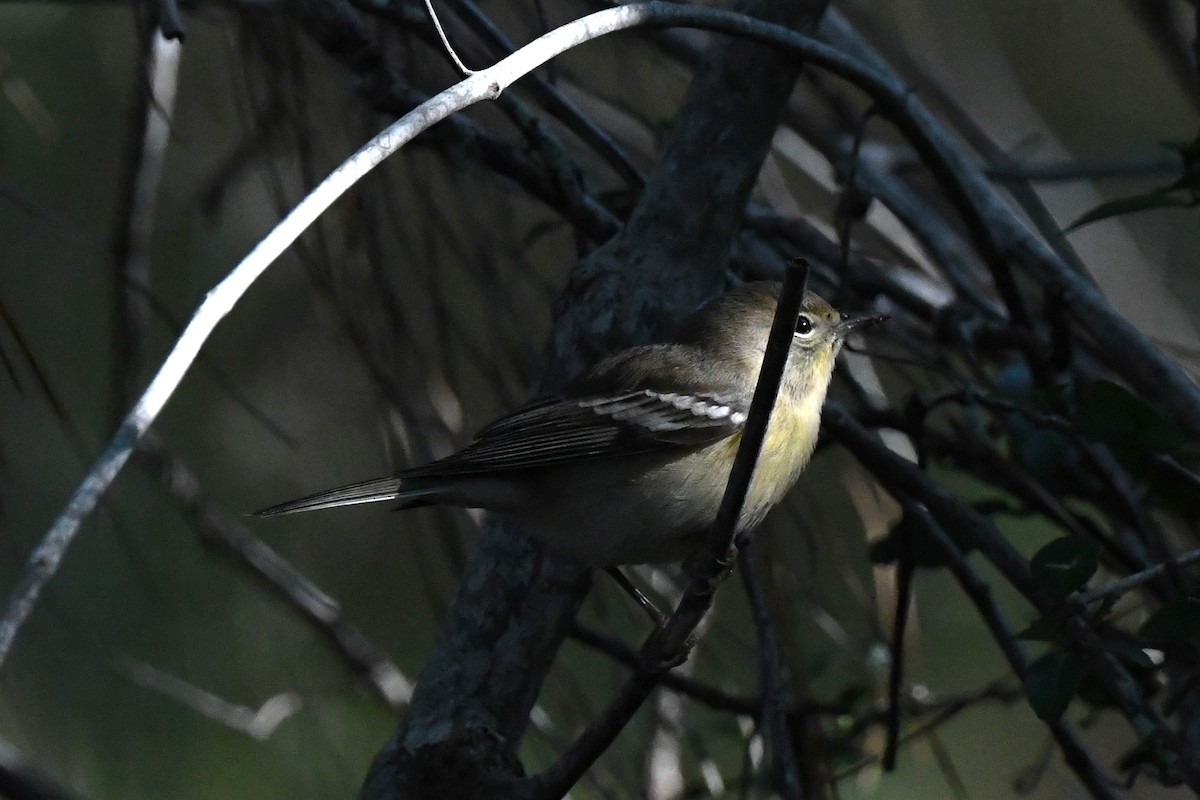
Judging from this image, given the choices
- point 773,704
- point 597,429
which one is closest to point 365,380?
point 597,429

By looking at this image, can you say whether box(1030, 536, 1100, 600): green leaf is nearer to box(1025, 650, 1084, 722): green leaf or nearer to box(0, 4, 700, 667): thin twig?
box(1025, 650, 1084, 722): green leaf

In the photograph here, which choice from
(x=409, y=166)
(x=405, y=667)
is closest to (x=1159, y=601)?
(x=409, y=166)

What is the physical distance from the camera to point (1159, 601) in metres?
3.08

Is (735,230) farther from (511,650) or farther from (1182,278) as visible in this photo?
(1182,278)

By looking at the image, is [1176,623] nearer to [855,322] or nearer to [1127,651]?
[1127,651]

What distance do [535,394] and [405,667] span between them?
2161 mm

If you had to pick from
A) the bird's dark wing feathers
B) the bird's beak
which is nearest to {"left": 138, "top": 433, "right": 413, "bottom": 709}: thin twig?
the bird's dark wing feathers

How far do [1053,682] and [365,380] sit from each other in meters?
2.58

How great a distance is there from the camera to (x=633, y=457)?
312cm

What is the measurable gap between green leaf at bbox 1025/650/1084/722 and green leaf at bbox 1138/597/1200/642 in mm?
147

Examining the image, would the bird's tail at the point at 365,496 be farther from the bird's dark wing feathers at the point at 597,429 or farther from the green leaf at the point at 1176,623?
the green leaf at the point at 1176,623

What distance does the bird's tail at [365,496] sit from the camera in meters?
2.55

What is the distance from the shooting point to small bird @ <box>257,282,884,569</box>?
2871mm

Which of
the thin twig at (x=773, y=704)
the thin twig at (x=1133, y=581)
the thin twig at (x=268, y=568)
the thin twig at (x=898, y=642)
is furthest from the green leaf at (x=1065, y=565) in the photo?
the thin twig at (x=268, y=568)
